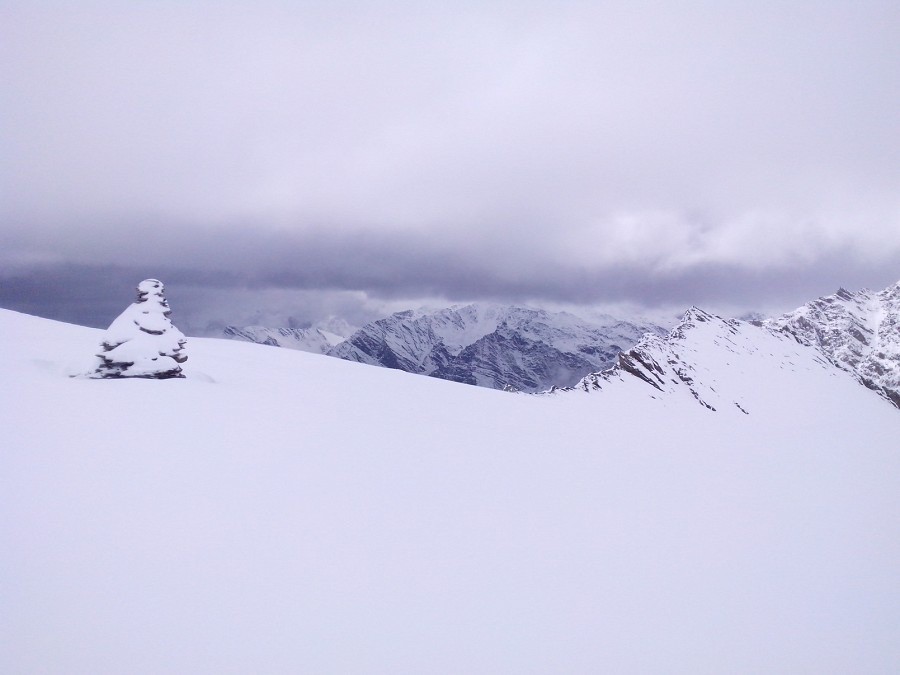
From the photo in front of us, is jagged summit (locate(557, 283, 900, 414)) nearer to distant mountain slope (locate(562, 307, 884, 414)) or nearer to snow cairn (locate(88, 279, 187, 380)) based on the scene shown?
distant mountain slope (locate(562, 307, 884, 414))

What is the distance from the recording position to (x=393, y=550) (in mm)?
5262

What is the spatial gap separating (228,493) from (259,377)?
991cm

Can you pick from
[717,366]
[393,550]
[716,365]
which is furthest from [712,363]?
[393,550]

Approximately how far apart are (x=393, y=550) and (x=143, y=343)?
434 inches

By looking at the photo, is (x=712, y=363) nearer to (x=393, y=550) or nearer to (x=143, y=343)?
(x=143, y=343)

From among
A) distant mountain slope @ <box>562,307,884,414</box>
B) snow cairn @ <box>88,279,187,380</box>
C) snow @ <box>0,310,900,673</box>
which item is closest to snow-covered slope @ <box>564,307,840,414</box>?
distant mountain slope @ <box>562,307,884,414</box>

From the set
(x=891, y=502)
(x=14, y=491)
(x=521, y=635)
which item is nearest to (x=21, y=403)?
(x=14, y=491)

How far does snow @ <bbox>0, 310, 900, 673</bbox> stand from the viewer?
154 inches

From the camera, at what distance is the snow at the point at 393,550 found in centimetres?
390

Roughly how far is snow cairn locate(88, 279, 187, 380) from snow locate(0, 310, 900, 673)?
1.56 meters

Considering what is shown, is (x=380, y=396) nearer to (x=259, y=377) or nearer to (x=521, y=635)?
(x=259, y=377)

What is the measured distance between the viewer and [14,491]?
5.48 m

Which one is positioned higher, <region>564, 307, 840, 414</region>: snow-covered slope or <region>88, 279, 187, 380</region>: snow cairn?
<region>564, 307, 840, 414</region>: snow-covered slope

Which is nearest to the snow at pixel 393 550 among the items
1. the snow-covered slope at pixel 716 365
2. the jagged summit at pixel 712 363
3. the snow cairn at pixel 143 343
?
the snow cairn at pixel 143 343
